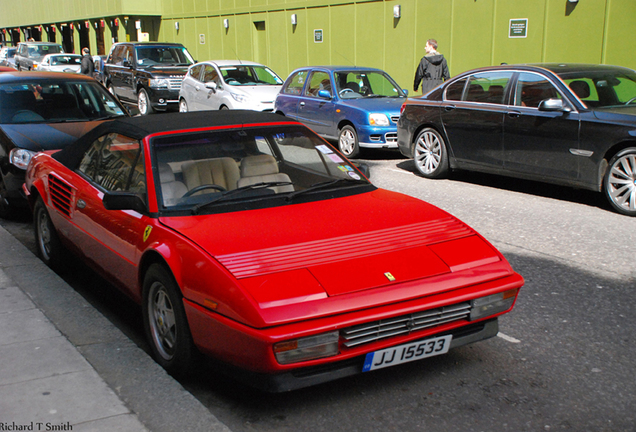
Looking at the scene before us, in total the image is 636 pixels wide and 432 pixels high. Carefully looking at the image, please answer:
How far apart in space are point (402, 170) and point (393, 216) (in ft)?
22.4

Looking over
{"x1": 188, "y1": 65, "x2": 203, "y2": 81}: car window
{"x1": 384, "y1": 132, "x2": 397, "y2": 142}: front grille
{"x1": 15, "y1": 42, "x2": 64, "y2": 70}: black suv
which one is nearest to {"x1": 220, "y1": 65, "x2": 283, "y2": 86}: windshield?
{"x1": 188, "y1": 65, "x2": 203, "y2": 81}: car window

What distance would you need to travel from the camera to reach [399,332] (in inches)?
124

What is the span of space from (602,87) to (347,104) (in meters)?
4.81

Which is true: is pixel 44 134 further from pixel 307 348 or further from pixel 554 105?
pixel 554 105

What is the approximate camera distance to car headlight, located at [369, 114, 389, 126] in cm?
1128

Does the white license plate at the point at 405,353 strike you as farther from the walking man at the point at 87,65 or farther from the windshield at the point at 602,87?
the walking man at the point at 87,65

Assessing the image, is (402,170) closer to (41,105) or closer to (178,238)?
(41,105)

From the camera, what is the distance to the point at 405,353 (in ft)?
10.5

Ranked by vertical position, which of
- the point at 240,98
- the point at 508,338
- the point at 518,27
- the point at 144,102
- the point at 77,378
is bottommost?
the point at 508,338

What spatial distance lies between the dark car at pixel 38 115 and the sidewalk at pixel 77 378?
2.89 metres

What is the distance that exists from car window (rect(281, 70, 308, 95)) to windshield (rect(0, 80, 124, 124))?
4919 mm

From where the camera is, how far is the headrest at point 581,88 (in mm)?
7883

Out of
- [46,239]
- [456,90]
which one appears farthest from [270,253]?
[456,90]

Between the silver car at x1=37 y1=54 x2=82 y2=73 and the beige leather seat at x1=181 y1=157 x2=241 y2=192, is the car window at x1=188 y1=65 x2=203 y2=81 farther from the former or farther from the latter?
the beige leather seat at x1=181 y1=157 x2=241 y2=192
